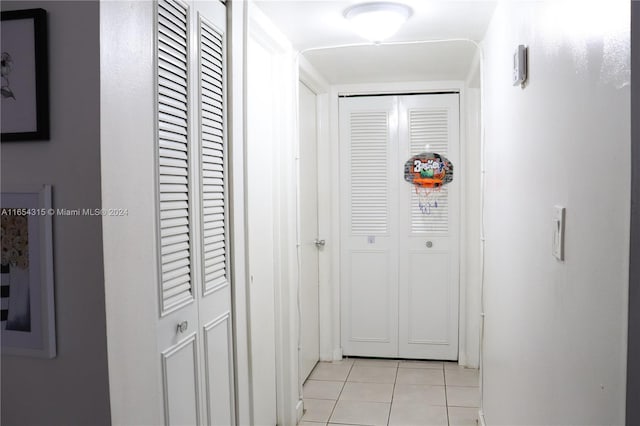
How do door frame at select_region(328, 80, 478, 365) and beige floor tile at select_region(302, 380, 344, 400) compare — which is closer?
beige floor tile at select_region(302, 380, 344, 400)

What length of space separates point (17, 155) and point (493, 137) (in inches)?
77.4

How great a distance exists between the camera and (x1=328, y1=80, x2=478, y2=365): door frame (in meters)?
3.96

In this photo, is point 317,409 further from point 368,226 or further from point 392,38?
point 392,38

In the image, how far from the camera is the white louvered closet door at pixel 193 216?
5.22 feet

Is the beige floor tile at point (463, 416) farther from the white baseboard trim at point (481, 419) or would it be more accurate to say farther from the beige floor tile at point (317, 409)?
the beige floor tile at point (317, 409)

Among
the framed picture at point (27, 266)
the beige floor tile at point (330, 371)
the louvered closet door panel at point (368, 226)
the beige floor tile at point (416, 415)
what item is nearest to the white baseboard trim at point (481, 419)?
the beige floor tile at point (416, 415)

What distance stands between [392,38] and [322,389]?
2.34 metres

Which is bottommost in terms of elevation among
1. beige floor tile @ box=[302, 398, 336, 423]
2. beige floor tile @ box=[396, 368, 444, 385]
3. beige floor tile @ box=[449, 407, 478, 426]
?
beige floor tile @ box=[302, 398, 336, 423]

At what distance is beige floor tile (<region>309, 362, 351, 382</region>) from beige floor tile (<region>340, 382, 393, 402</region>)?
0.52ft

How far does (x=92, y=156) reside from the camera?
4.06 ft

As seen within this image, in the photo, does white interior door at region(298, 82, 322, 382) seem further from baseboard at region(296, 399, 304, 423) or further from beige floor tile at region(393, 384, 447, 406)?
beige floor tile at region(393, 384, 447, 406)

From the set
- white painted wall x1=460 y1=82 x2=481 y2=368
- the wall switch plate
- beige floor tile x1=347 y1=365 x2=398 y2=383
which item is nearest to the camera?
the wall switch plate

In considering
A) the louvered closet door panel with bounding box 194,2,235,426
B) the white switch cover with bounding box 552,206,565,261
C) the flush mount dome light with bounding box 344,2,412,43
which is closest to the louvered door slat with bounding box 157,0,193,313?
the louvered closet door panel with bounding box 194,2,235,426

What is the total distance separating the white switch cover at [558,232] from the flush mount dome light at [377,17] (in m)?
1.40
